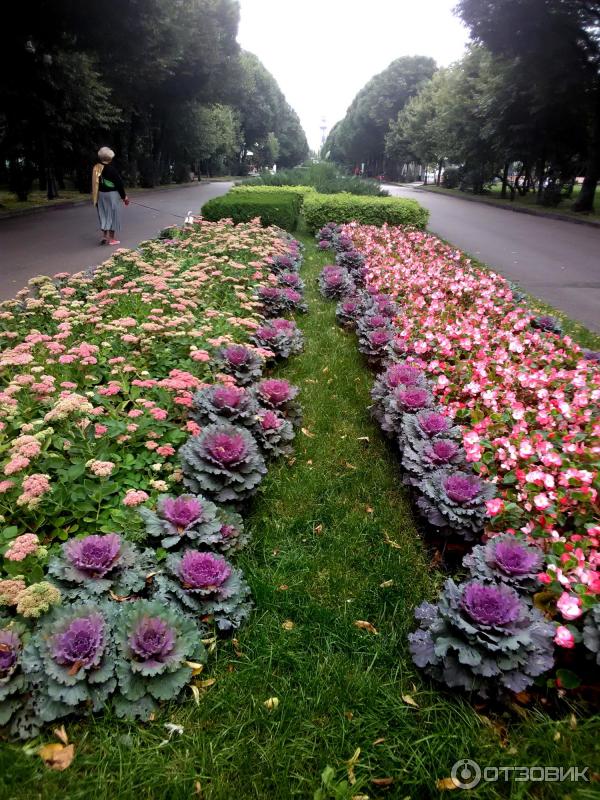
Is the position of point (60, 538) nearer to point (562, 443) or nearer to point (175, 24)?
point (562, 443)

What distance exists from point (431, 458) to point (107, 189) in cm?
934

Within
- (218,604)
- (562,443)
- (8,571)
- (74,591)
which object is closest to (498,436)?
(562,443)

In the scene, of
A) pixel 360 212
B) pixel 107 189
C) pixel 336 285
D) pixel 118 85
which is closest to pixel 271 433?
pixel 336 285

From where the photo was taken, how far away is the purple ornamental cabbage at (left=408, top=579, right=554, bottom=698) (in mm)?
1853

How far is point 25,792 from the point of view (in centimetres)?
159

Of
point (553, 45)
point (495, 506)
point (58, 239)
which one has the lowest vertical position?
point (495, 506)

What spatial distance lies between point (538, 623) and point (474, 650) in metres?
0.27

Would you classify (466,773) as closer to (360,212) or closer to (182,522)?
(182,522)

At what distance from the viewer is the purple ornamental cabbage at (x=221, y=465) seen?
275cm

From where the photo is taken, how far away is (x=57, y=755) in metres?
1.70

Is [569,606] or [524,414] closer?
[569,606]

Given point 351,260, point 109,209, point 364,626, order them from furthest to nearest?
point 109,209
point 351,260
point 364,626

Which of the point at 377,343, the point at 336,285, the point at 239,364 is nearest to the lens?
the point at 239,364

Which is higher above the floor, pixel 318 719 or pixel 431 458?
pixel 431 458
